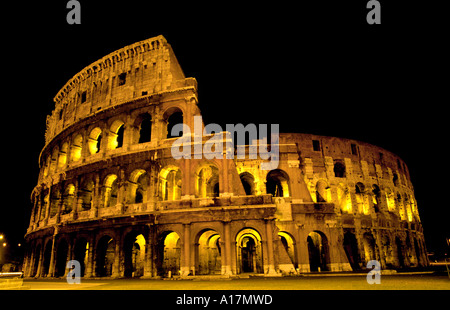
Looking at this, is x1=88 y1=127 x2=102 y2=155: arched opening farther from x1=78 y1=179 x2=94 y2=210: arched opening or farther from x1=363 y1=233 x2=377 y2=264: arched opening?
x1=363 y1=233 x2=377 y2=264: arched opening

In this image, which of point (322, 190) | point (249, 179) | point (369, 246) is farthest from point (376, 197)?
point (249, 179)

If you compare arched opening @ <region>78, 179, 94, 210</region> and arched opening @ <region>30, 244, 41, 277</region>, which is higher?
arched opening @ <region>78, 179, 94, 210</region>

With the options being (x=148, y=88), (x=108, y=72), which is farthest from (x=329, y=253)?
(x=108, y=72)

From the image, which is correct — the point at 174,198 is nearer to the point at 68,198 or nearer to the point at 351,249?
the point at 68,198

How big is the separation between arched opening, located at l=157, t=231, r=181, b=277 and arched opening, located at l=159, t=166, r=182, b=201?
2.39 metres

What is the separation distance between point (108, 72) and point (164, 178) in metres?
9.72

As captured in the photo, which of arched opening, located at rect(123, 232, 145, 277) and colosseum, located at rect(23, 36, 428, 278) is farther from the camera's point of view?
arched opening, located at rect(123, 232, 145, 277)

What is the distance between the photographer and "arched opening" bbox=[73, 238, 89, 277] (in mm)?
18156

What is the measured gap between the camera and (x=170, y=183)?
18.6m

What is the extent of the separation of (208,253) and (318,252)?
27.5 ft

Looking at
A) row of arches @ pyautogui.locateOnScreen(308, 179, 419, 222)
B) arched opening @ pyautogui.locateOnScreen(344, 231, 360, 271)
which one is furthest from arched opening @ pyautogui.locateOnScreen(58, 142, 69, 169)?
arched opening @ pyautogui.locateOnScreen(344, 231, 360, 271)

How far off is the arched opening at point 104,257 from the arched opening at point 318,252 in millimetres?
13633
